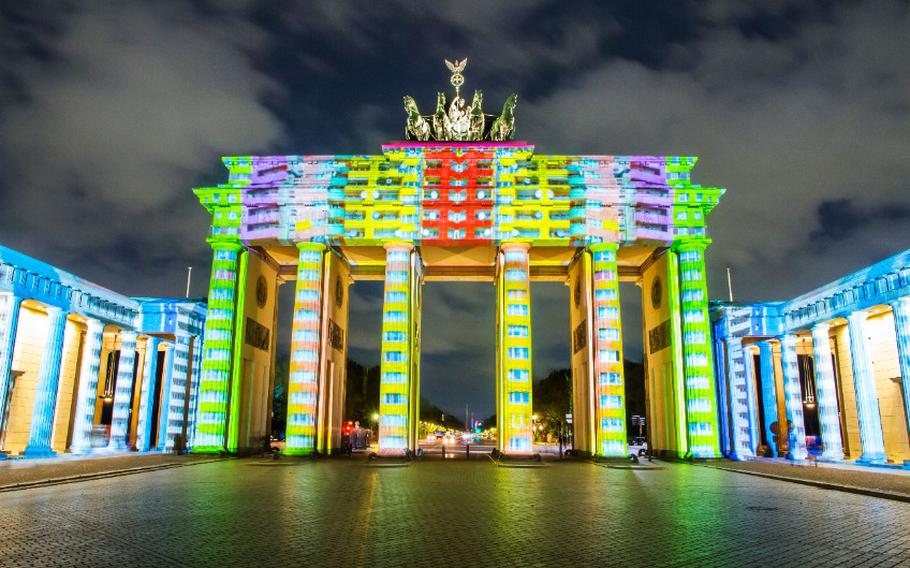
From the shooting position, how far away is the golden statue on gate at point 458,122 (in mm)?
43938

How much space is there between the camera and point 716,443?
37562 millimetres

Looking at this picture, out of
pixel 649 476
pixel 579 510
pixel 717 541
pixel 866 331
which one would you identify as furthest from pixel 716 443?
pixel 717 541

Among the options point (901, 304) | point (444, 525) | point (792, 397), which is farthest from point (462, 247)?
point (444, 525)

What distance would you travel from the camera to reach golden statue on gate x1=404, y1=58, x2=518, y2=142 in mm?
43938

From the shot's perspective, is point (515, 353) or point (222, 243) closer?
point (515, 353)

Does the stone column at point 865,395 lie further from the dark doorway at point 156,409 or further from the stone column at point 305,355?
the dark doorway at point 156,409

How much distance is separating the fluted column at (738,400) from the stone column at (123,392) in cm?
4011

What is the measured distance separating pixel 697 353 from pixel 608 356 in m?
5.36

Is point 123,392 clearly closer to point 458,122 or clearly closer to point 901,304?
point 458,122

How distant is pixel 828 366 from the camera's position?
37594 millimetres

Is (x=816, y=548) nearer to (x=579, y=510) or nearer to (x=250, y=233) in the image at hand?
(x=579, y=510)

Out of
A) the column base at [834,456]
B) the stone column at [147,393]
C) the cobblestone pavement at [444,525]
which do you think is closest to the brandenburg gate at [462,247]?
the column base at [834,456]

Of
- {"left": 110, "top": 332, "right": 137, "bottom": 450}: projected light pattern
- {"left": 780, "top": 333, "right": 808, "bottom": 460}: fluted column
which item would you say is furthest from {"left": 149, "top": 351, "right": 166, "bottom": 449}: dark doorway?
{"left": 780, "top": 333, "right": 808, "bottom": 460}: fluted column

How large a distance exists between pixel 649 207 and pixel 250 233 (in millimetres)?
25806
